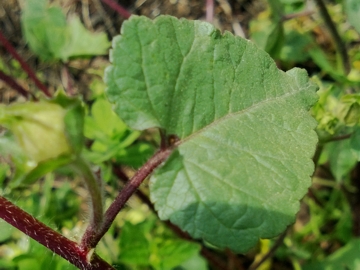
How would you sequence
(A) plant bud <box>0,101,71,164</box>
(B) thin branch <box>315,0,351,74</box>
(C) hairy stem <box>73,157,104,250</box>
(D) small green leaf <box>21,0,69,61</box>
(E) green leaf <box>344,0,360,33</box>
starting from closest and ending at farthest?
(A) plant bud <box>0,101,71,164</box> < (C) hairy stem <box>73,157,104,250</box> < (E) green leaf <box>344,0,360,33</box> < (B) thin branch <box>315,0,351,74</box> < (D) small green leaf <box>21,0,69,61</box>

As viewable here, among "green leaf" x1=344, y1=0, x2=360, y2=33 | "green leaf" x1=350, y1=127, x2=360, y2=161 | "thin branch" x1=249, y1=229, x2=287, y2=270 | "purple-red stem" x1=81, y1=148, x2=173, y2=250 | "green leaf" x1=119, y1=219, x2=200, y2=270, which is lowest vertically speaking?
"thin branch" x1=249, y1=229, x2=287, y2=270

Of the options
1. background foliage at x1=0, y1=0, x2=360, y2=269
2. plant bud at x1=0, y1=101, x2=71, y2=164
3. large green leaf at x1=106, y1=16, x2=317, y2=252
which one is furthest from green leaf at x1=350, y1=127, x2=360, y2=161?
plant bud at x1=0, y1=101, x2=71, y2=164

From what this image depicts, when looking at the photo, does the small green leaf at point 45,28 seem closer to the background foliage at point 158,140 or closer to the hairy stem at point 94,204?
the background foliage at point 158,140

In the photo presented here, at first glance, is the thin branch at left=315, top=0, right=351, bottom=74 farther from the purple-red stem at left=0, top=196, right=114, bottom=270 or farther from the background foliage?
the purple-red stem at left=0, top=196, right=114, bottom=270

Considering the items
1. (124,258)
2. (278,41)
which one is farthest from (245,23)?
(124,258)

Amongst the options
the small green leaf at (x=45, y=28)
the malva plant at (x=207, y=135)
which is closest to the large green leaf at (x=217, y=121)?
the malva plant at (x=207, y=135)

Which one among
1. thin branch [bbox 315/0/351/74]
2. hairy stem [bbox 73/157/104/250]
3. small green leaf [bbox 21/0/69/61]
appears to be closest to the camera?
hairy stem [bbox 73/157/104/250]

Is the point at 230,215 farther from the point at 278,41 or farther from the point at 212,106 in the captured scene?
the point at 278,41
